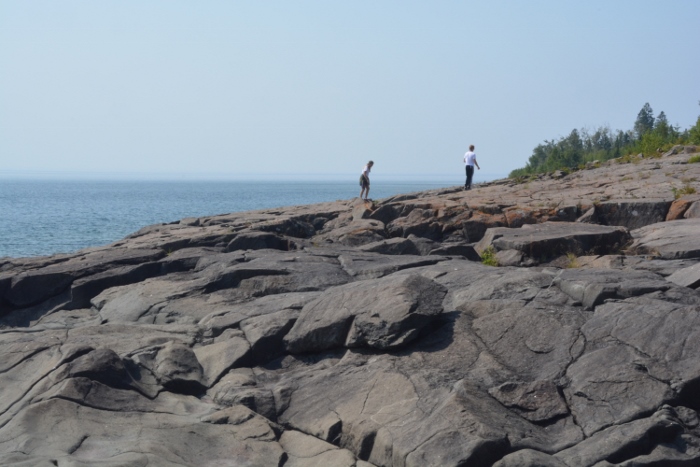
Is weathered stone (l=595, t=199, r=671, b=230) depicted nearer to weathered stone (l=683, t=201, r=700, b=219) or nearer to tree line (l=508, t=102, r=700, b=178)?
weathered stone (l=683, t=201, r=700, b=219)

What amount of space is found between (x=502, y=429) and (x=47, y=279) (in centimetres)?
1142

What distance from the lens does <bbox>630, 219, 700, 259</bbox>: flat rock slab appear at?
1358 centimetres

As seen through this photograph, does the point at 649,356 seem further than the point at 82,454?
Yes

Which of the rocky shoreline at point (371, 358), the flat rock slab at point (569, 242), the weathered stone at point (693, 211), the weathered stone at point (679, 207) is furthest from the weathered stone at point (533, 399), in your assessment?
the weathered stone at point (679, 207)

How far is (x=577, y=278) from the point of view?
1163 cm

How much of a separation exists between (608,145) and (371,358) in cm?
6377

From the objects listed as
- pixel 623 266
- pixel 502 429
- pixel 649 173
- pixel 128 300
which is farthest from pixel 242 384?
pixel 649 173

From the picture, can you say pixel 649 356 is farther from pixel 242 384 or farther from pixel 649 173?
pixel 649 173

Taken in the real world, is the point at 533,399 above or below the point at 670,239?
below

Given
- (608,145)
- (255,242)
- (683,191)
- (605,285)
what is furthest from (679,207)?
(608,145)

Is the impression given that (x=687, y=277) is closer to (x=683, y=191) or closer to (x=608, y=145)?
(x=683, y=191)

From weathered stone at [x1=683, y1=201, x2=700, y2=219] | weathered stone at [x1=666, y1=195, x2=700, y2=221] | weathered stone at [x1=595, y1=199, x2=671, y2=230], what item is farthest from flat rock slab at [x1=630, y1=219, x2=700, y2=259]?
weathered stone at [x1=595, y1=199, x2=671, y2=230]

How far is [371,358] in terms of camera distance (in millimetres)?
10984

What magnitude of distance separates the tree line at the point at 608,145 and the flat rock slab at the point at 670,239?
16101 millimetres
